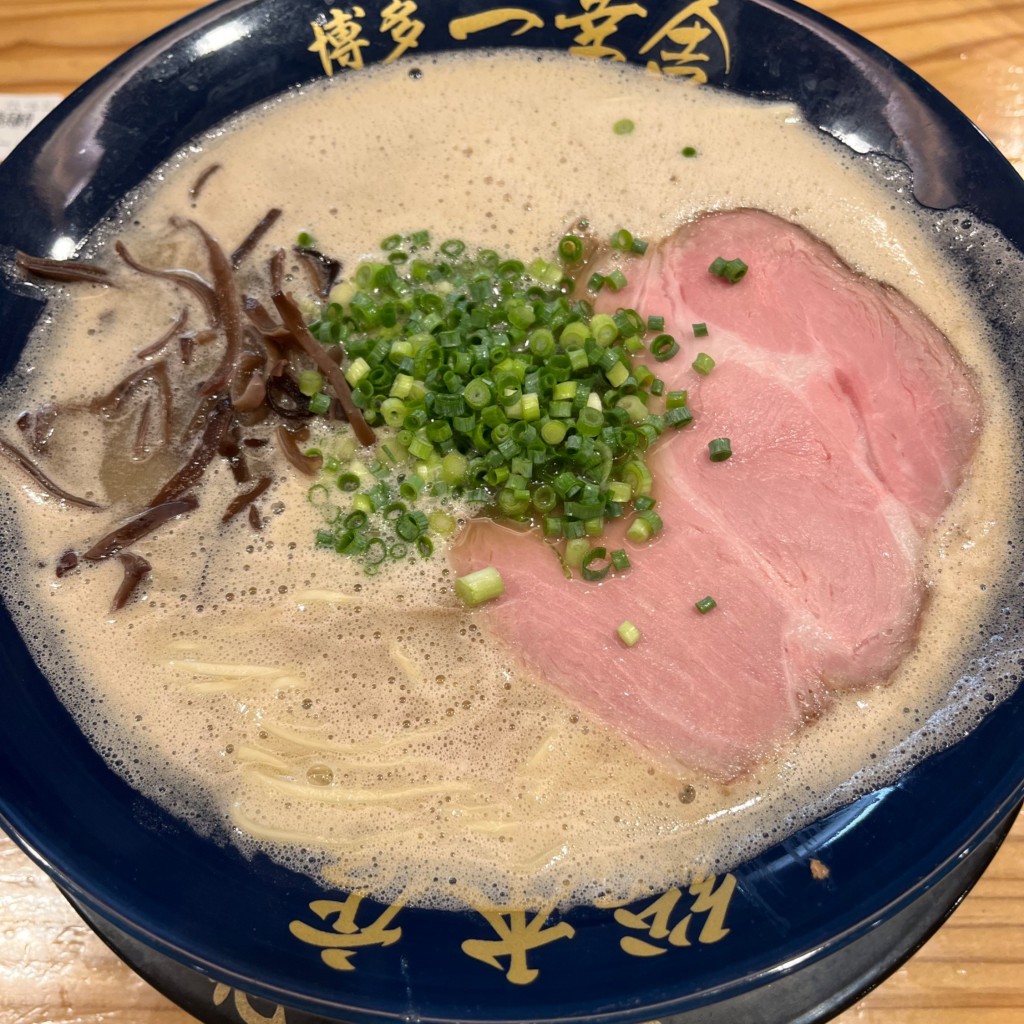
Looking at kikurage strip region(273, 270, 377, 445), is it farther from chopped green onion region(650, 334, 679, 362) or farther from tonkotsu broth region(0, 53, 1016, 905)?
chopped green onion region(650, 334, 679, 362)

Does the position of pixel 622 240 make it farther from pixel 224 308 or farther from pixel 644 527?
pixel 224 308

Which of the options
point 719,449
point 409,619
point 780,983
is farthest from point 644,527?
point 780,983

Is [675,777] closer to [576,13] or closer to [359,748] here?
[359,748]

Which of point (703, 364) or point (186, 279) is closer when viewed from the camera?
point (703, 364)

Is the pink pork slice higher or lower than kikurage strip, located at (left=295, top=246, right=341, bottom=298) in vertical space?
lower

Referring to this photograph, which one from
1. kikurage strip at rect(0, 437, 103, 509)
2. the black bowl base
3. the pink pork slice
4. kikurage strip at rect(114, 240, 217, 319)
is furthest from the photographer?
kikurage strip at rect(114, 240, 217, 319)

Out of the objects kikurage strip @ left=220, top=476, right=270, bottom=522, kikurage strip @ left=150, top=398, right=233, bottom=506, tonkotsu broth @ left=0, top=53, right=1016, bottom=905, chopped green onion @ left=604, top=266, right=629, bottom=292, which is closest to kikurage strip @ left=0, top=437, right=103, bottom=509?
tonkotsu broth @ left=0, top=53, right=1016, bottom=905

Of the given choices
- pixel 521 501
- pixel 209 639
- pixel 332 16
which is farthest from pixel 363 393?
pixel 332 16

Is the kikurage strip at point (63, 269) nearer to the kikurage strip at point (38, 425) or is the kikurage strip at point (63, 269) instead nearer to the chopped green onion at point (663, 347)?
the kikurage strip at point (38, 425)
